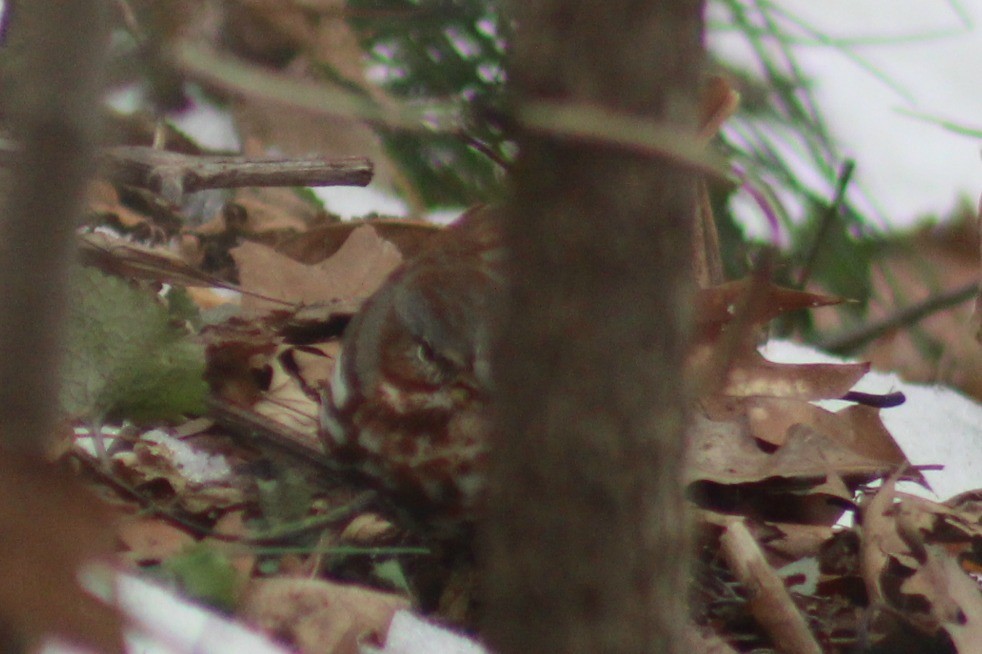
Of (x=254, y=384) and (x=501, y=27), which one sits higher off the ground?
(x=501, y=27)

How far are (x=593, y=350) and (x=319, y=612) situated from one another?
1.47 feet

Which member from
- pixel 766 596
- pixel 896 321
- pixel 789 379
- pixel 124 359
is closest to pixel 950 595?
pixel 766 596

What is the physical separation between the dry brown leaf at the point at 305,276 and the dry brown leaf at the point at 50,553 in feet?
3.69

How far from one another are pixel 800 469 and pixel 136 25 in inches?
34.6

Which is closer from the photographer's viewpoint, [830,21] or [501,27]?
[501,27]

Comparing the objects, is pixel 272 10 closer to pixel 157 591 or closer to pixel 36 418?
pixel 36 418

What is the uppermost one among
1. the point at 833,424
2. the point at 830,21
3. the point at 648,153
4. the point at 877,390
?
the point at 648,153

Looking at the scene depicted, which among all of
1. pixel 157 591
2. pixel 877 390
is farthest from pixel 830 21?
pixel 157 591

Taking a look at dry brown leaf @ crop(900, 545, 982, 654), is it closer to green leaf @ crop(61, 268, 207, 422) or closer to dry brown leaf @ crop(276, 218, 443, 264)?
green leaf @ crop(61, 268, 207, 422)

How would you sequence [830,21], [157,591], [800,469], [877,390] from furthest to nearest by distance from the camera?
[830,21] → [877,390] → [800,469] → [157,591]

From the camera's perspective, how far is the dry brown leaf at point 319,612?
35.5 inches

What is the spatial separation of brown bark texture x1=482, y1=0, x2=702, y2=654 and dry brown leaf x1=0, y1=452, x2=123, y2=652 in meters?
0.22

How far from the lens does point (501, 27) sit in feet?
4.18

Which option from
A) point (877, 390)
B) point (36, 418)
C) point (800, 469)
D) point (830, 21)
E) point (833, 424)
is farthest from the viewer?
point (830, 21)
